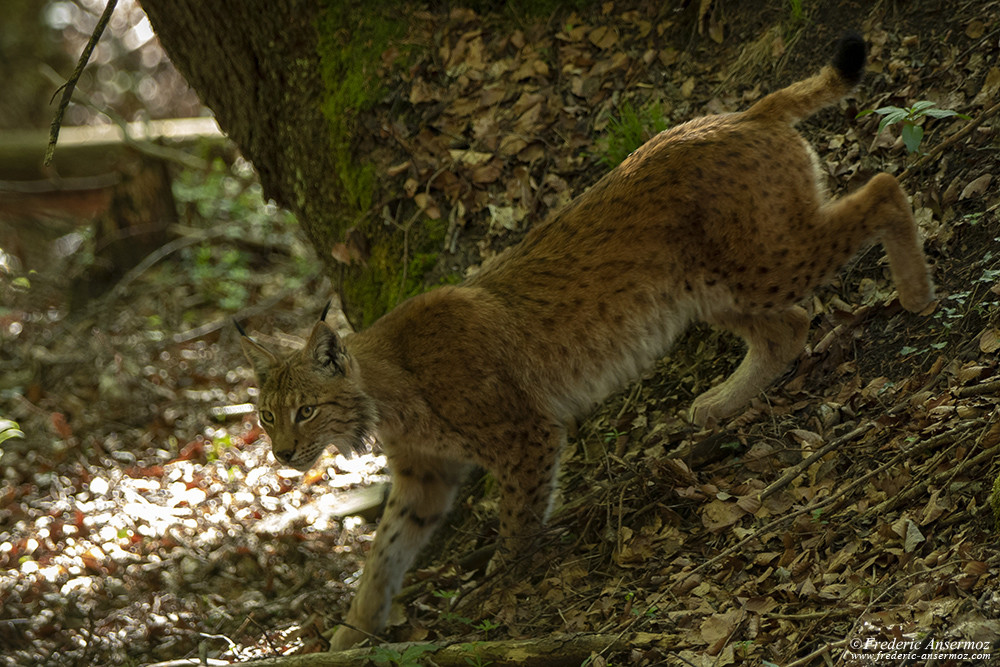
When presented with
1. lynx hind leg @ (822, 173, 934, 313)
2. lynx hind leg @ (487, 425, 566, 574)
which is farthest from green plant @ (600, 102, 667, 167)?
lynx hind leg @ (487, 425, 566, 574)

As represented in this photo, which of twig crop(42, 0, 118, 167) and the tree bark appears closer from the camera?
the tree bark

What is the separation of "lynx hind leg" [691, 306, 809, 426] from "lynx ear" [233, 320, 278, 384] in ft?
6.24

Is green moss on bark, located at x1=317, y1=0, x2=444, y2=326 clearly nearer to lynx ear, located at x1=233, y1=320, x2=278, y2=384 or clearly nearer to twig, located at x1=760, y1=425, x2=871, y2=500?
lynx ear, located at x1=233, y1=320, x2=278, y2=384

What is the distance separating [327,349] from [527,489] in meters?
1.04

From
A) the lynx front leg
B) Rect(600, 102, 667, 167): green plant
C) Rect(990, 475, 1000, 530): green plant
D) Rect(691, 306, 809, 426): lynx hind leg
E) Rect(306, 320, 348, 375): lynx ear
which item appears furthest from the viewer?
Rect(600, 102, 667, 167): green plant

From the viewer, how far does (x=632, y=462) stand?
4.11 m

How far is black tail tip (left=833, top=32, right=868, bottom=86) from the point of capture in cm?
367

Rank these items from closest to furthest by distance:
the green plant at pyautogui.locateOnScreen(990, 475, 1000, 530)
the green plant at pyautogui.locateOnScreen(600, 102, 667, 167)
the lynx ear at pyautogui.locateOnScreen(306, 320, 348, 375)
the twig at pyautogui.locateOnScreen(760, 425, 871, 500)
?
the green plant at pyautogui.locateOnScreen(990, 475, 1000, 530) < the twig at pyautogui.locateOnScreen(760, 425, 871, 500) < the lynx ear at pyautogui.locateOnScreen(306, 320, 348, 375) < the green plant at pyautogui.locateOnScreen(600, 102, 667, 167)

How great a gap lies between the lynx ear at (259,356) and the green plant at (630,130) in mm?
1964

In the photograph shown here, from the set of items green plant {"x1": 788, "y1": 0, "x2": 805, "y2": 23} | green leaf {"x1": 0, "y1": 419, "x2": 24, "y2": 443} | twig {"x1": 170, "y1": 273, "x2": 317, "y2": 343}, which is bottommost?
twig {"x1": 170, "y1": 273, "x2": 317, "y2": 343}

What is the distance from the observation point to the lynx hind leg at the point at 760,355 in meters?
4.06

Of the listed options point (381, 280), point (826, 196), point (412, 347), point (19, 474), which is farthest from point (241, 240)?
point (826, 196)

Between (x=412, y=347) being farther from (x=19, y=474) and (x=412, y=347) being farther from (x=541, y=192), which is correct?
(x=19, y=474)

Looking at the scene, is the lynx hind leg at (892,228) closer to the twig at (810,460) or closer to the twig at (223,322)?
the twig at (810,460)
